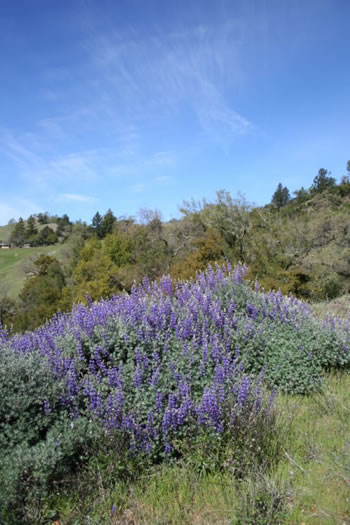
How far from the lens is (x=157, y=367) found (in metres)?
3.33

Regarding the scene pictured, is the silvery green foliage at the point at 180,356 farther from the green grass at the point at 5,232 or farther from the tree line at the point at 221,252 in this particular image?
the green grass at the point at 5,232

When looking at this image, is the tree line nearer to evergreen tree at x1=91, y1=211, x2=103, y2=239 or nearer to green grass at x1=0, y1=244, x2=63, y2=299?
green grass at x1=0, y1=244, x2=63, y2=299

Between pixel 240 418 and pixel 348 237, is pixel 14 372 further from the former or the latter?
pixel 348 237

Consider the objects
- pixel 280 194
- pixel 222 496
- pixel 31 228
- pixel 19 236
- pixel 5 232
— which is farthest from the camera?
pixel 5 232

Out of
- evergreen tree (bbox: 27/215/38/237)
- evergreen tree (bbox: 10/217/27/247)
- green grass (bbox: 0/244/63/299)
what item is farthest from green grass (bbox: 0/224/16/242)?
green grass (bbox: 0/244/63/299)

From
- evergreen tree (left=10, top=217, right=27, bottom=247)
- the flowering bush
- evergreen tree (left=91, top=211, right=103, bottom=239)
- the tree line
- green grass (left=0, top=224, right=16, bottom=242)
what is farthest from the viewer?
green grass (left=0, top=224, right=16, bottom=242)

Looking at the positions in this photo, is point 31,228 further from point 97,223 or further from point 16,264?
point 97,223

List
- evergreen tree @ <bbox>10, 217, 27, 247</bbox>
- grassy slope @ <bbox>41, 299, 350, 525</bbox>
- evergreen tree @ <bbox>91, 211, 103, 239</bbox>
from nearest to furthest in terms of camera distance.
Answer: grassy slope @ <bbox>41, 299, 350, 525</bbox> → evergreen tree @ <bbox>91, 211, 103, 239</bbox> → evergreen tree @ <bbox>10, 217, 27, 247</bbox>

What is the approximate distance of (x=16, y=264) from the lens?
176ft

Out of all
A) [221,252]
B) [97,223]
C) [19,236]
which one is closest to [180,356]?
[221,252]

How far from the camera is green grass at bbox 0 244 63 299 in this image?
38.2 meters

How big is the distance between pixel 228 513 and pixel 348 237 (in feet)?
43.7

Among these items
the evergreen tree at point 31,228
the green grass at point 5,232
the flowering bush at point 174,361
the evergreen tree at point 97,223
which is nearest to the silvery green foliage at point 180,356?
the flowering bush at point 174,361

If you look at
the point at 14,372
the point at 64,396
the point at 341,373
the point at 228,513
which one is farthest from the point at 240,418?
the point at 341,373
